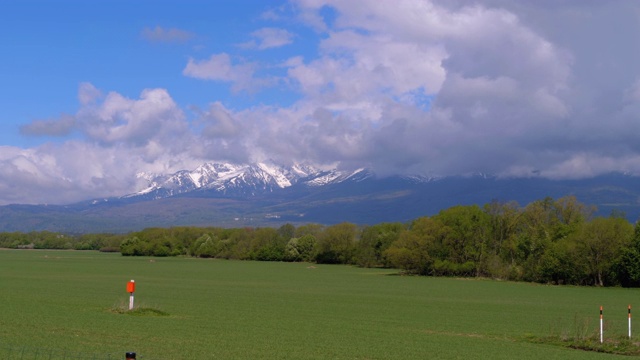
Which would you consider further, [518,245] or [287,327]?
[518,245]

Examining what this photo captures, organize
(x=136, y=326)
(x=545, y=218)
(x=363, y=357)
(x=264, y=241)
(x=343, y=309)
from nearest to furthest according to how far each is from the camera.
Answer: (x=363, y=357), (x=136, y=326), (x=343, y=309), (x=545, y=218), (x=264, y=241)

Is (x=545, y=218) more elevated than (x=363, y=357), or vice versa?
(x=545, y=218)

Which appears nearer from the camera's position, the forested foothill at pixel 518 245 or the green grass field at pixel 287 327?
the green grass field at pixel 287 327

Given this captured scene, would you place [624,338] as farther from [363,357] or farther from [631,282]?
[631,282]

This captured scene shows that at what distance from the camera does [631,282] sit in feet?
290

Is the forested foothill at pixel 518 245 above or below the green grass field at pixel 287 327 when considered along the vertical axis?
above

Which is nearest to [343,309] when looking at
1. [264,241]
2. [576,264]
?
[576,264]

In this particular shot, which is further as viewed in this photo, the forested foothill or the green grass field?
the forested foothill

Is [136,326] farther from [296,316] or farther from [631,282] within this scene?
[631,282]

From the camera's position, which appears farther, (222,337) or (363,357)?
(222,337)

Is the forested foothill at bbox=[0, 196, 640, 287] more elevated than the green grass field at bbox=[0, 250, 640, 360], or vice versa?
the forested foothill at bbox=[0, 196, 640, 287]

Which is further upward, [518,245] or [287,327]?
[518,245]

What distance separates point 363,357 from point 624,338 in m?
11.8

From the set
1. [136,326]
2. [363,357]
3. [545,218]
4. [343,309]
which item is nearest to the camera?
[363,357]
